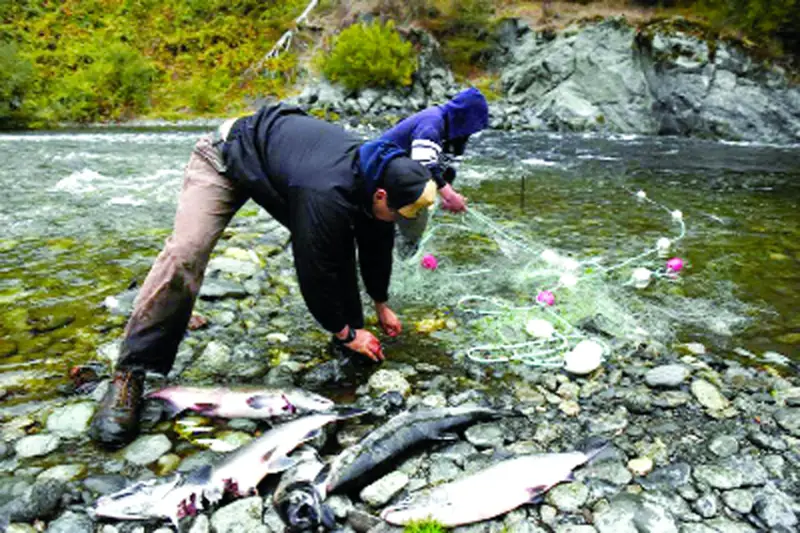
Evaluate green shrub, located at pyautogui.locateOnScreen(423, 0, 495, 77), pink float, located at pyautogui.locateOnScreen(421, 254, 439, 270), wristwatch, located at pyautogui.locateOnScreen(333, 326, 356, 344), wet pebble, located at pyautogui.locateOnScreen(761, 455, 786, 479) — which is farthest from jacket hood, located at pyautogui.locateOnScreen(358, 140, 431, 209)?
green shrub, located at pyautogui.locateOnScreen(423, 0, 495, 77)

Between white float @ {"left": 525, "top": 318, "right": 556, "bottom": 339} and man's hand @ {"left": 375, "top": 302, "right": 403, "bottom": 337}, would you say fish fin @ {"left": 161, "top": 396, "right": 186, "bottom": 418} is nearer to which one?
man's hand @ {"left": 375, "top": 302, "right": 403, "bottom": 337}

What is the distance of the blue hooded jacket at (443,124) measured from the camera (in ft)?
18.6

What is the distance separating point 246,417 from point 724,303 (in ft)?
15.0

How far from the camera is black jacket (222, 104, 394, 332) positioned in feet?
10.2

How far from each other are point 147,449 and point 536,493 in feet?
7.07

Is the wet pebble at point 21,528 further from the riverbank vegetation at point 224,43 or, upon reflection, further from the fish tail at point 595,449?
the riverbank vegetation at point 224,43

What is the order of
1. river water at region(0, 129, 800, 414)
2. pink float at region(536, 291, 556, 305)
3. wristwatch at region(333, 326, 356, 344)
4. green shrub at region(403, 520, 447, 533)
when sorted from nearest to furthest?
green shrub at region(403, 520, 447, 533) < wristwatch at region(333, 326, 356, 344) < river water at region(0, 129, 800, 414) < pink float at region(536, 291, 556, 305)

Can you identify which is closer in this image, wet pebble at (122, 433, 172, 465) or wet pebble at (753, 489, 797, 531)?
wet pebble at (753, 489, 797, 531)

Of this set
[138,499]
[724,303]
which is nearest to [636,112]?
[724,303]

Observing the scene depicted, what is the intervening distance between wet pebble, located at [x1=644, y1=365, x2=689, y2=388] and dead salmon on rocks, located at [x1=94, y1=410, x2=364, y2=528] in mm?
2334

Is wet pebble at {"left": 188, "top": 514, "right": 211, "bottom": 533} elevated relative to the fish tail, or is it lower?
elevated

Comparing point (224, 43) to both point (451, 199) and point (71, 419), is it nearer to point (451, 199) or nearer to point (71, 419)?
point (451, 199)

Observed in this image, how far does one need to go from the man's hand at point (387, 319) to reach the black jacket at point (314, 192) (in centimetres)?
43

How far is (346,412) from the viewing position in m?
3.46
